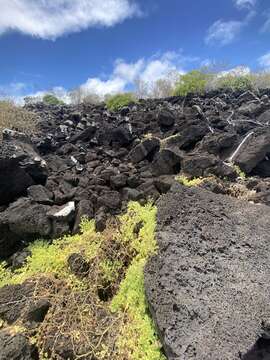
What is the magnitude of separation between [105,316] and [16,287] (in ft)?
3.98

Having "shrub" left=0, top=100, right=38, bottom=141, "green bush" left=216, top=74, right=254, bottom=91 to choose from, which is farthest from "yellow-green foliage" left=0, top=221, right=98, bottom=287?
"green bush" left=216, top=74, right=254, bottom=91

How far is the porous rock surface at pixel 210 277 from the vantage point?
152 inches

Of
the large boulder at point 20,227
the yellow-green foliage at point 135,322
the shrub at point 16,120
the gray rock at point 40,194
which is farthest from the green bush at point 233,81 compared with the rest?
the yellow-green foliage at point 135,322

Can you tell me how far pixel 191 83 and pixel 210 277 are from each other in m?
25.4

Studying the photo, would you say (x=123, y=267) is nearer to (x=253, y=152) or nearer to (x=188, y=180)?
(x=188, y=180)

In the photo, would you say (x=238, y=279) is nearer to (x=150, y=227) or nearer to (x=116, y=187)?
(x=150, y=227)

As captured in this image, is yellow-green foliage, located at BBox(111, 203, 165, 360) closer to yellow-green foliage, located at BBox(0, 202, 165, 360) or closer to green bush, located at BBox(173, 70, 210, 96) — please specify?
yellow-green foliage, located at BBox(0, 202, 165, 360)

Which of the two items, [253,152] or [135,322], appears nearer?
[135,322]

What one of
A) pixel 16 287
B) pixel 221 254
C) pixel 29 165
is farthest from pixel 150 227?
pixel 29 165

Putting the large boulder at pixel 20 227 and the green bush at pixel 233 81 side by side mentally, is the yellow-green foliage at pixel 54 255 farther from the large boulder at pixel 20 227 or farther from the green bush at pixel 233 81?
the green bush at pixel 233 81

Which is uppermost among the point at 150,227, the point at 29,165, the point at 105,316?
the point at 29,165

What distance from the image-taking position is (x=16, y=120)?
16.2 m

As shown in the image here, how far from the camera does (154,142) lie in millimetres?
8781

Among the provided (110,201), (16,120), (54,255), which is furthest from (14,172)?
(16,120)
